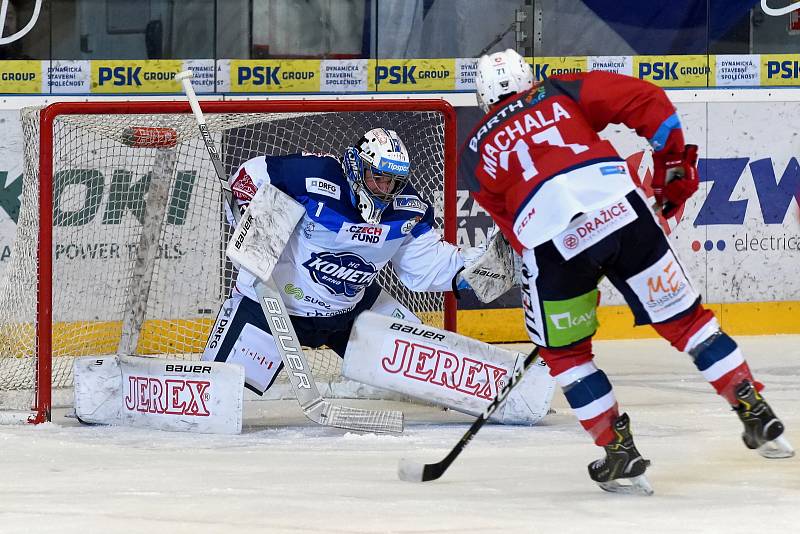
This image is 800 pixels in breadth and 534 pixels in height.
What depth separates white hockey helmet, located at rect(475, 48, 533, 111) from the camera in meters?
3.05

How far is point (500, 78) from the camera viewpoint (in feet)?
10.0

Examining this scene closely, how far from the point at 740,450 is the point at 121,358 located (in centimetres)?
178

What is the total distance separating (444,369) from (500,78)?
121 centimetres

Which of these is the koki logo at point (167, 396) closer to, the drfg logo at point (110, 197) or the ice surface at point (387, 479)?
the ice surface at point (387, 479)

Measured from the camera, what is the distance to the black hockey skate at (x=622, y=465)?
289 cm

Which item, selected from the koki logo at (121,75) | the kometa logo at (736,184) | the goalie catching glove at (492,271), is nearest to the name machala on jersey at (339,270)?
the goalie catching glove at (492,271)

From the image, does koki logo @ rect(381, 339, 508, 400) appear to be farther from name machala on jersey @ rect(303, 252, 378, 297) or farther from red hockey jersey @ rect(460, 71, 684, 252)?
red hockey jersey @ rect(460, 71, 684, 252)

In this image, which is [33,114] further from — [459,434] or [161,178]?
[459,434]

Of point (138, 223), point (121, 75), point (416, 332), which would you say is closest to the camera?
point (416, 332)

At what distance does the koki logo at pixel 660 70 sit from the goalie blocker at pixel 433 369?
7.99 feet

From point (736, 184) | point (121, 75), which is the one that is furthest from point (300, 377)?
point (736, 184)

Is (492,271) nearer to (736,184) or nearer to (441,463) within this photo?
(441,463)

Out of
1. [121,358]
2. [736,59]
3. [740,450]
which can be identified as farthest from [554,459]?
[736,59]

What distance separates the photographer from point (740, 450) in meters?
3.52
